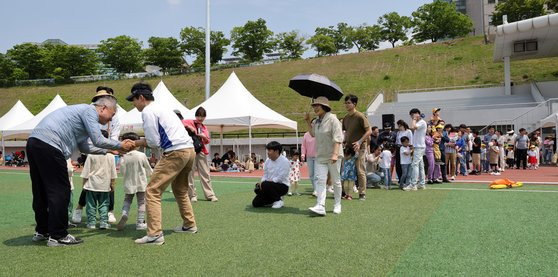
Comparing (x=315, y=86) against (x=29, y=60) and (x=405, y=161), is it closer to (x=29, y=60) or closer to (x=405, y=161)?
(x=405, y=161)

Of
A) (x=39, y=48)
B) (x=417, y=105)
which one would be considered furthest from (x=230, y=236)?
(x=39, y=48)

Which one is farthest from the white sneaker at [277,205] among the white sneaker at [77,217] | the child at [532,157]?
the child at [532,157]

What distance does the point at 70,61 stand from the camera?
73.8 m

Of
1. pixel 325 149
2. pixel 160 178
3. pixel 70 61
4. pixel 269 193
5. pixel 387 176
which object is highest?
pixel 70 61

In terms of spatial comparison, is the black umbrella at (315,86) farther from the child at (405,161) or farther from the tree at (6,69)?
the tree at (6,69)

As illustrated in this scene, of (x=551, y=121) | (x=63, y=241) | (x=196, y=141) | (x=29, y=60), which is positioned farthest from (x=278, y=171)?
(x=29, y=60)

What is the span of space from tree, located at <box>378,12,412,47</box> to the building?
12.8 m

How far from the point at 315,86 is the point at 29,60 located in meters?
84.2

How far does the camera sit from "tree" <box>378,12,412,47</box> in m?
72.0

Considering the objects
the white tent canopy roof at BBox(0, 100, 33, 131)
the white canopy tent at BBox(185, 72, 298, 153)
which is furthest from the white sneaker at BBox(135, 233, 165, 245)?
the white tent canopy roof at BBox(0, 100, 33, 131)

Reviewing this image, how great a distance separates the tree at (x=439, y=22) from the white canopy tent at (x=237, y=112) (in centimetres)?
5808

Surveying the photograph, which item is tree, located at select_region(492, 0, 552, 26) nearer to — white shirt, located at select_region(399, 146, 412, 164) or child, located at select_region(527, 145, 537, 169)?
child, located at select_region(527, 145, 537, 169)

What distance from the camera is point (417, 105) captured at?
2848cm

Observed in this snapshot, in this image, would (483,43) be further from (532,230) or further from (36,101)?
(36,101)
